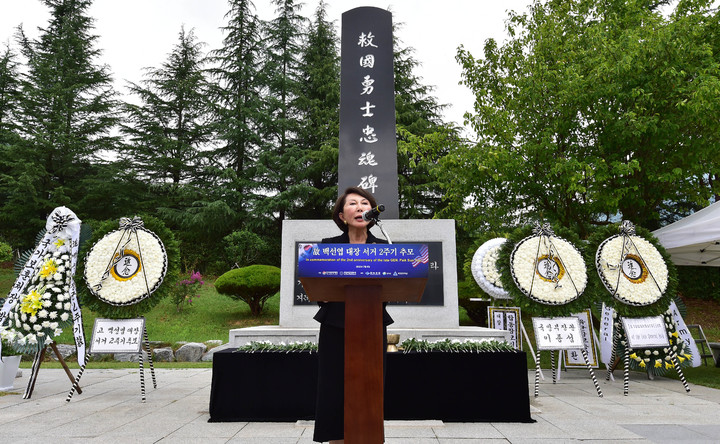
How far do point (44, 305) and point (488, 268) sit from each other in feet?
18.0

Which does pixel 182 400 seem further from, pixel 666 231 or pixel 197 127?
pixel 197 127

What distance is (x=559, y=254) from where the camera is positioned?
4.87 m

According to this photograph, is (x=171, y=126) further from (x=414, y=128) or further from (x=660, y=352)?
(x=660, y=352)

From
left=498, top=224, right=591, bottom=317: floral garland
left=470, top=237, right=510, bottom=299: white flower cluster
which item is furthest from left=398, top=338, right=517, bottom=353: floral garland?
left=470, top=237, right=510, bottom=299: white flower cluster

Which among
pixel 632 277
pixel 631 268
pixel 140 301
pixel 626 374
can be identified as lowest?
pixel 626 374

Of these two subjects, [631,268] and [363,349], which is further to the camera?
[631,268]

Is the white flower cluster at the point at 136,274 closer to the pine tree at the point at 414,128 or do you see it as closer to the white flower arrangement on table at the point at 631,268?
the white flower arrangement on table at the point at 631,268

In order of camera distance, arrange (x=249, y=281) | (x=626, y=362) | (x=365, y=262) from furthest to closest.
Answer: (x=249, y=281), (x=626, y=362), (x=365, y=262)

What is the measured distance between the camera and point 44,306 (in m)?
4.70

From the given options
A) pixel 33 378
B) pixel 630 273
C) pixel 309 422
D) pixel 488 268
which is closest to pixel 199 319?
pixel 33 378

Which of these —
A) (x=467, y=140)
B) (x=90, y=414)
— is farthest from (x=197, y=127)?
(x=90, y=414)

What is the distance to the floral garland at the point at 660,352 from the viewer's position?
5.41 metres

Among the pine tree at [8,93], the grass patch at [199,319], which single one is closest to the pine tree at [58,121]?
the pine tree at [8,93]

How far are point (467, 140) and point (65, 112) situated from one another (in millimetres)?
16576
